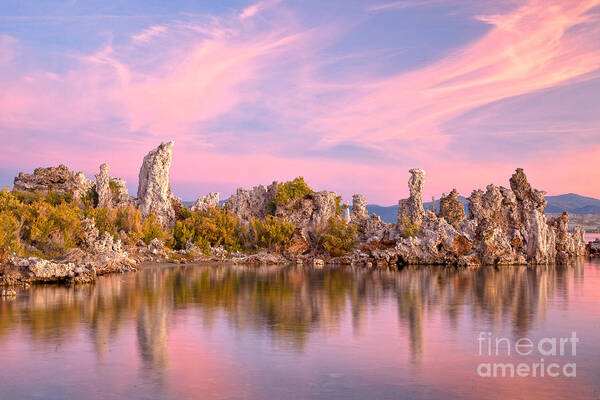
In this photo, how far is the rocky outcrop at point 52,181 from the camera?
6191cm

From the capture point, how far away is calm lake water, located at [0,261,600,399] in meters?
11.5

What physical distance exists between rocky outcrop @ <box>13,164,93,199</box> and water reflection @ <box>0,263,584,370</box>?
26866mm

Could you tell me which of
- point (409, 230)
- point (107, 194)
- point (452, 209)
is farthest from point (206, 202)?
point (452, 209)

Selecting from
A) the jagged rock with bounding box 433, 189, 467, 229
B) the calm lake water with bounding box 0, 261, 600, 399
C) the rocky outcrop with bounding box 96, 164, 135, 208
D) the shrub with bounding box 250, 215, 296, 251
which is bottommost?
the calm lake water with bounding box 0, 261, 600, 399

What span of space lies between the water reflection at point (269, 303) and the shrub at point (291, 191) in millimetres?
25395

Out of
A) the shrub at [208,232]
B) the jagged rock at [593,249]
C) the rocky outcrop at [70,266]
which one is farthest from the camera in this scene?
the jagged rock at [593,249]

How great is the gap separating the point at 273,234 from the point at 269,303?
33257 millimetres

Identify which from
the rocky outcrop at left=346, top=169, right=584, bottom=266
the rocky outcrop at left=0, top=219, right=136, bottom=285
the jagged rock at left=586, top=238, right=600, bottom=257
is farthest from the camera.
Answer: the jagged rock at left=586, top=238, right=600, bottom=257

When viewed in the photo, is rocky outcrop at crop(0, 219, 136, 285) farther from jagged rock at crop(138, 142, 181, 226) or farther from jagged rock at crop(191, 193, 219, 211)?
jagged rock at crop(191, 193, 219, 211)

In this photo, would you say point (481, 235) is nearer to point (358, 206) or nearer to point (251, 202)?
point (358, 206)

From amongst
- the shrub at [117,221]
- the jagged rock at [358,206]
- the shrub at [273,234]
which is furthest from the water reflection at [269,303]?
the jagged rock at [358,206]

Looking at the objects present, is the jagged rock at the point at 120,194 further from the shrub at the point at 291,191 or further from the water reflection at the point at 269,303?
the water reflection at the point at 269,303

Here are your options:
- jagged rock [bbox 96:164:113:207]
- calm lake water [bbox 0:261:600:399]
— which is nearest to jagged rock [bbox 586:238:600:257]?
calm lake water [bbox 0:261:600:399]

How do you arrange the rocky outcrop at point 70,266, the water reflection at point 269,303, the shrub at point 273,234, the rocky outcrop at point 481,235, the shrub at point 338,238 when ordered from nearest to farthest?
1. the water reflection at point 269,303
2. the rocky outcrop at point 70,266
3. the rocky outcrop at point 481,235
4. the shrub at point 338,238
5. the shrub at point 273,234
